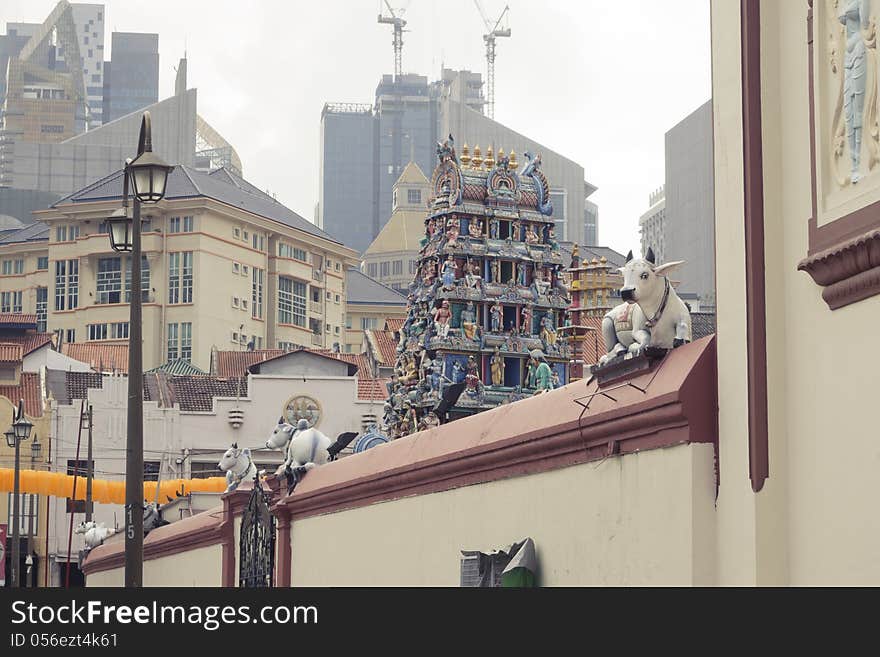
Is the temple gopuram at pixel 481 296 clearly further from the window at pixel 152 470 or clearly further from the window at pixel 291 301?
the window at pixel 291 301

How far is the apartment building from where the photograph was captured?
103 metres

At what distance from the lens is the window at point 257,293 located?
10850 centimetres

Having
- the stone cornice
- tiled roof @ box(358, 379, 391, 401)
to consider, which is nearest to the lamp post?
the stone cornice

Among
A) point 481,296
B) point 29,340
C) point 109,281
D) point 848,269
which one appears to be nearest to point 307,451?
point 848,269

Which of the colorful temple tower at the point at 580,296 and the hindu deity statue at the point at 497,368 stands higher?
the colorful temple tower at the point at 580,296

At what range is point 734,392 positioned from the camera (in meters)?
10.5

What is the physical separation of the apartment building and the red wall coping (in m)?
82.6

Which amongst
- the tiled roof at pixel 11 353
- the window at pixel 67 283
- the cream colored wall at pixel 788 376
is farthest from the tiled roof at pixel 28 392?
the cream colored wall at pixel 788 376

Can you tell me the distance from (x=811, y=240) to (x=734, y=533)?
6.26ft

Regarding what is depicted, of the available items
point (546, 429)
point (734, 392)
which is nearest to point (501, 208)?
point (546, 429)

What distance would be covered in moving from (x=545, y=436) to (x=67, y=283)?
316 feet

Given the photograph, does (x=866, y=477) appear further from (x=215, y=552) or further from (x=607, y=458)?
(x=215, y=552)

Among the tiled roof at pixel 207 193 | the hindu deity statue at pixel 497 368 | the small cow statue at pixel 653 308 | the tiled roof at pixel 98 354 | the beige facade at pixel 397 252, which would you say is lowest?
the small cow statue at pixel 653 308

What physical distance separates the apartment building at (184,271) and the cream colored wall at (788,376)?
90767 mm
